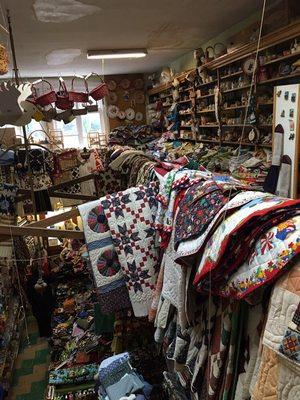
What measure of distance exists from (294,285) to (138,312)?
1101 mm

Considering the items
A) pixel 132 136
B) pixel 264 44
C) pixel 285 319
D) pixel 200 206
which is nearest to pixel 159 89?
pixel 132 136

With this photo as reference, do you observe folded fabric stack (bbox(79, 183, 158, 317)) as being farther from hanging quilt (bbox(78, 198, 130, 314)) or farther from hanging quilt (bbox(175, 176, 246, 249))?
hanging quilt (bbox(175, 176, 246, 249))

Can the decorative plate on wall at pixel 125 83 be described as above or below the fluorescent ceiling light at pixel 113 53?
below

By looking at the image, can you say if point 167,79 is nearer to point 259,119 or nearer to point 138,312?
point 259,119

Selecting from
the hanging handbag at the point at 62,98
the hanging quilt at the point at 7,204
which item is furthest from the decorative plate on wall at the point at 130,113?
the hanging handbag at the point at 62,98

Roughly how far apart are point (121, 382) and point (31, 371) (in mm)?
2088

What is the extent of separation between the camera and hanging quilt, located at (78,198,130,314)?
5.23ft

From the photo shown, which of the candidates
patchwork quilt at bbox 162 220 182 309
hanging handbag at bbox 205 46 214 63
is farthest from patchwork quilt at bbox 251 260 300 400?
hanging handbag at bbox 205 46 214 63

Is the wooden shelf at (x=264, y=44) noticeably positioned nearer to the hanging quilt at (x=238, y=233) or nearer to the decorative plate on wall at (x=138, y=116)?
the hanging quilt at (x=238, y=233)

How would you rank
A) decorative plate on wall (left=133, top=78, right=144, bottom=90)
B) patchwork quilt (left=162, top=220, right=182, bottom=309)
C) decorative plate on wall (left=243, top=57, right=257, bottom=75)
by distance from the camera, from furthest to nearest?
decorative plate on wall (left=133, top=78, right=144, bottom=90) → decorative plate on wall (left=243, top=57, right=257, bottom=75) → patchwork quilt (left=162, top=220, right=182, bottom=309)

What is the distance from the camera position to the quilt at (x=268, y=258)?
670mm

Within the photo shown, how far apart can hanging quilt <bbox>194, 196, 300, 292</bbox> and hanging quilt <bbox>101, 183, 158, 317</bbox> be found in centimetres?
75

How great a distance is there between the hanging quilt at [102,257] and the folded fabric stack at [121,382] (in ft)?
2.22

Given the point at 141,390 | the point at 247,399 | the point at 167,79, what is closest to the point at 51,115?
the point at 141,390
